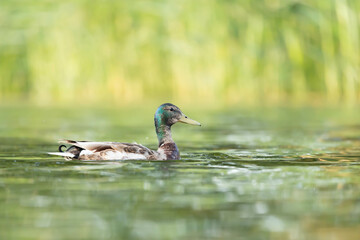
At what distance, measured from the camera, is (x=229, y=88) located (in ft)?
69.2

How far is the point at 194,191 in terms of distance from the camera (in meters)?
6.10

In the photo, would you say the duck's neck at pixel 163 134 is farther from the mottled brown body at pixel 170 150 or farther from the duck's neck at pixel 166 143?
the mottled brown body at pixel 170 150

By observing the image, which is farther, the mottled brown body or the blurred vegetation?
the blurred vegetation

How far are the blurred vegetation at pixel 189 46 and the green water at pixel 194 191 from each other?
25.7 ft

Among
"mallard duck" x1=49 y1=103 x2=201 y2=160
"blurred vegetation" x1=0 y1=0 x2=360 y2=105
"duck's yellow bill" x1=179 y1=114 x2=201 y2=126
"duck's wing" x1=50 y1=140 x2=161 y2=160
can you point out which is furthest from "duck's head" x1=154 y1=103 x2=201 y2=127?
"blurred vegetation" x1=0 y1=0 x2=360 y2=105

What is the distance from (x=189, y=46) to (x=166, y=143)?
12322mm

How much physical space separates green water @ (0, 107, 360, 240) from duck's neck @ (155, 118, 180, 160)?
0.59ft

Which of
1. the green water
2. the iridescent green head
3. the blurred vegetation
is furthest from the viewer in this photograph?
the blurred vegetation

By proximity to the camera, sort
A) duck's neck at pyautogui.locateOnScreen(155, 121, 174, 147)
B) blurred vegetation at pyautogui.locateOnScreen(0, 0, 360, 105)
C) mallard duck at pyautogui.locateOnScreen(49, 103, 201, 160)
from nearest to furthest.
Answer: mallard duck at pyautogui.locateOnScreen(49, 103, 201, 160)
duck's neck at pyautogui.locateOnScreen(155, 121, 174, 147)
blurred vegetation at pyautogui.locateOnScreen(0, 0, 360, 105)

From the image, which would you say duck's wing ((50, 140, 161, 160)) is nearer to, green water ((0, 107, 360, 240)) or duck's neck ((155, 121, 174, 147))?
green water ((0, 107, 360, 240))

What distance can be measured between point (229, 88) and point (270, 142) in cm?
1005

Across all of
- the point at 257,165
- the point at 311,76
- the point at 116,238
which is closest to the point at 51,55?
the point at 311,76

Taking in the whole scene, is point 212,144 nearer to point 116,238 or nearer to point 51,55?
point 116,238

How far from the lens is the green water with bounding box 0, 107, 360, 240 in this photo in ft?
15.4
